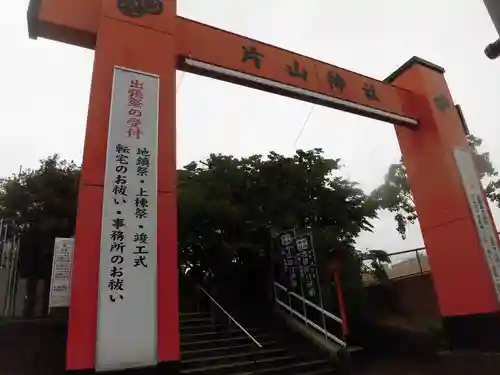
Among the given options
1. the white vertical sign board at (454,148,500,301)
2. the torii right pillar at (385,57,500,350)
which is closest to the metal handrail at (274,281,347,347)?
the torii right pillar at (385,57,500,350)

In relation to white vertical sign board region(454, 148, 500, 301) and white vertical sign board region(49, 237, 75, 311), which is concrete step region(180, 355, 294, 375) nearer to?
white vertical sign board region(49, 237, 75, 311)

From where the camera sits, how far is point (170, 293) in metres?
4.66

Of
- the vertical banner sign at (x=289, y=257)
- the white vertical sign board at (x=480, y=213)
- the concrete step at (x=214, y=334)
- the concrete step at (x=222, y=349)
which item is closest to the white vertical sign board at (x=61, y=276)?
the concrete step at (x=222, y=349)

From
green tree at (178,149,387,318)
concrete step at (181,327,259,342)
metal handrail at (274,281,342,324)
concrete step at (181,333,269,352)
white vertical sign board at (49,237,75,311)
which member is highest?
green tree at (178,149,387,318)

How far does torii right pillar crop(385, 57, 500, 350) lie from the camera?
23.5ft

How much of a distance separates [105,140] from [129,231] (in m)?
1.24

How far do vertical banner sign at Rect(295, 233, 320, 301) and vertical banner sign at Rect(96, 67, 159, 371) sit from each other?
3.50m

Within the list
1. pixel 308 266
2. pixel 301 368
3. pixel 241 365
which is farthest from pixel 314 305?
pixel 241 365

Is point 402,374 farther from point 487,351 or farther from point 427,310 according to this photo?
point 427,310

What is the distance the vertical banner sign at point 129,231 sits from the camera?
13.8 ft

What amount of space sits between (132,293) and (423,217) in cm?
648

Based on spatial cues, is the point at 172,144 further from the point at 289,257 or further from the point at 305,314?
the point at 305,314

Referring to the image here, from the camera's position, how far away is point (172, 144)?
5.42m

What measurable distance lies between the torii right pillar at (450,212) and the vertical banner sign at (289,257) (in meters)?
2.86
